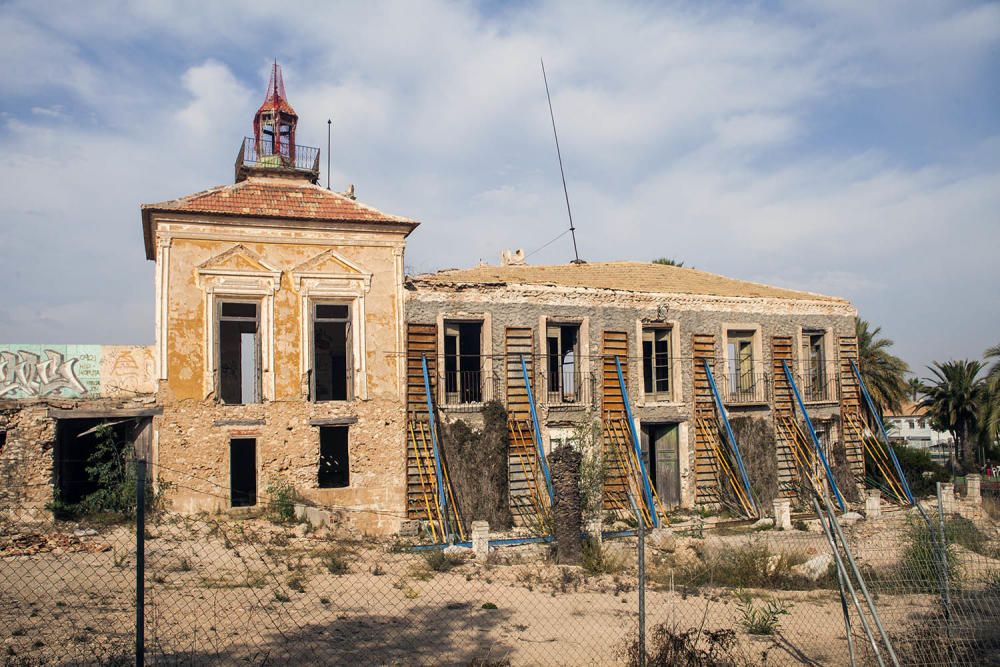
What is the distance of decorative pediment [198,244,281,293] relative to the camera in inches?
722

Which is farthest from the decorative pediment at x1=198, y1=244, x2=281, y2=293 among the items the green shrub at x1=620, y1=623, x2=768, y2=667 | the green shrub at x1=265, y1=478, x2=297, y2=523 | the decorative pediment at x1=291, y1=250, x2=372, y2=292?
the green shrub at x1=620, y1=623, x2=768, y2=667

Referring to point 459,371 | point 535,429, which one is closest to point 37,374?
point 459,371

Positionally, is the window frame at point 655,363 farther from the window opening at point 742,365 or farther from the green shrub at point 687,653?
the green shrub at point 687,653

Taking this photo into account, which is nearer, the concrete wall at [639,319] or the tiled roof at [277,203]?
the tiled roof at [277,203]

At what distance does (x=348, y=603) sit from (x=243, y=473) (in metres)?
12.4

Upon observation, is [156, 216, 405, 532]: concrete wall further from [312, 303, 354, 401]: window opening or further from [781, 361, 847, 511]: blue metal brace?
[781, 361, 847, 511]: blue metal brace

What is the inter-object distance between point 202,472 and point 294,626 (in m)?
8.67

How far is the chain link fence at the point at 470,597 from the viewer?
28.6 feet

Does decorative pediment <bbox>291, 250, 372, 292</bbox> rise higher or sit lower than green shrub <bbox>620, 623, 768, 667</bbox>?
higher

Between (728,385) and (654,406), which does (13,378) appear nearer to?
(654,406)

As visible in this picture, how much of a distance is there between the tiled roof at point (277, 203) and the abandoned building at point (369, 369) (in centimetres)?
6

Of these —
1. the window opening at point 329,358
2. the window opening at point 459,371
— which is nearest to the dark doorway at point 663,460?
the window opening at point 459,371

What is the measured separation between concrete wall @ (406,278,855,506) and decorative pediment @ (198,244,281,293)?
133 inches

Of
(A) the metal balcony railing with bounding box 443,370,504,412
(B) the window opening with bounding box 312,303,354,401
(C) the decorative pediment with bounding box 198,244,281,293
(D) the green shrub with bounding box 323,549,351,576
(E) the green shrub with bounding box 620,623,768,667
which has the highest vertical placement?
(C) the decorative pediment with bounding box 198,244,281,293
